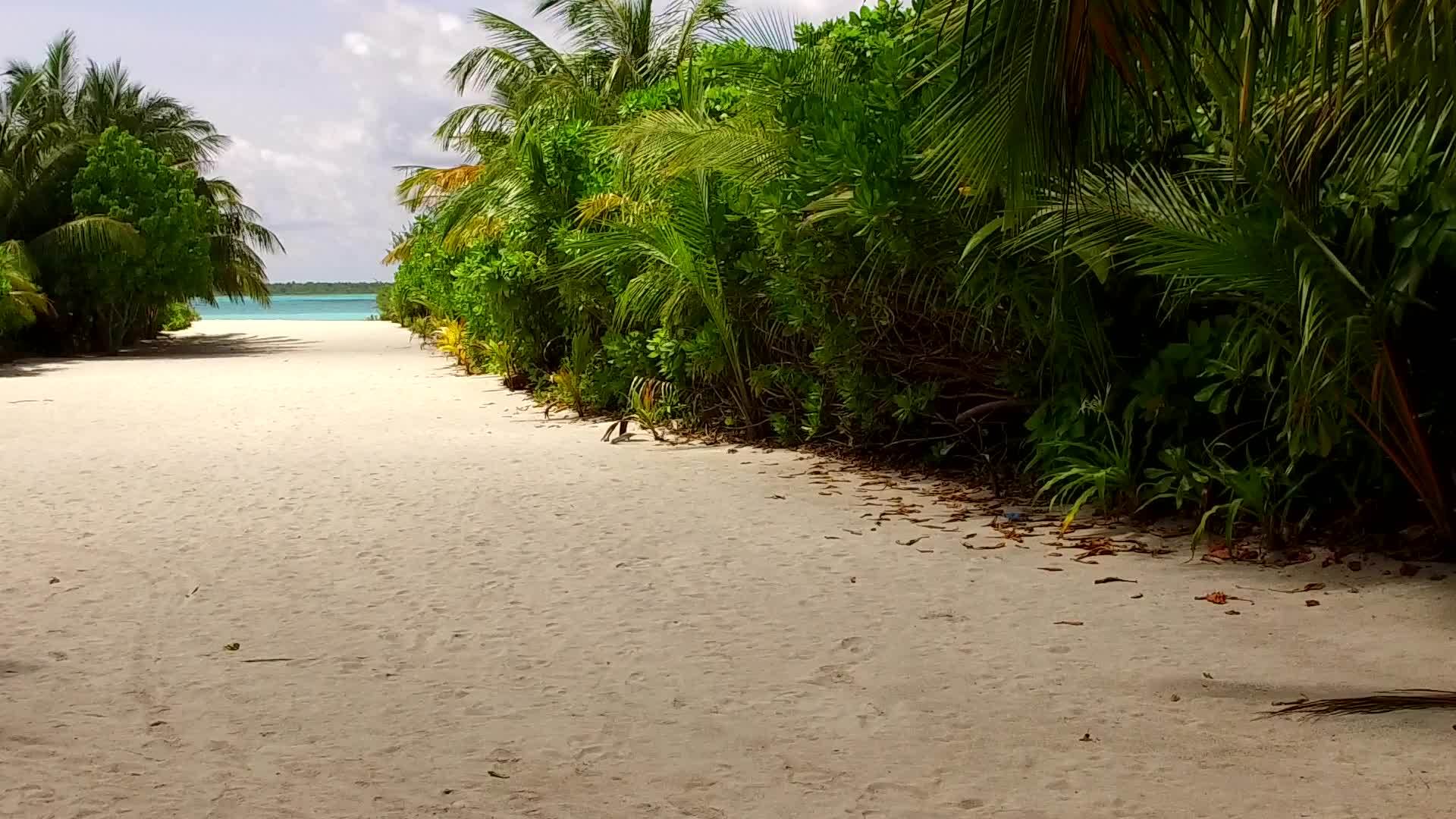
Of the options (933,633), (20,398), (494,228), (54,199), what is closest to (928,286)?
(933,633)

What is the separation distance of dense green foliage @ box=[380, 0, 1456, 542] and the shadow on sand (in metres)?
15.3

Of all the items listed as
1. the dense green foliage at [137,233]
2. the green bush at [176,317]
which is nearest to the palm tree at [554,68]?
the dense green foliage at [137,233]

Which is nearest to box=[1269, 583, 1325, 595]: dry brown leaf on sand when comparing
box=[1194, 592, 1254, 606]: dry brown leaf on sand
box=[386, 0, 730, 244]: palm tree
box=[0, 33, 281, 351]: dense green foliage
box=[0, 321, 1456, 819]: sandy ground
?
box=[0, 321, 1456, 819]: sandy ground

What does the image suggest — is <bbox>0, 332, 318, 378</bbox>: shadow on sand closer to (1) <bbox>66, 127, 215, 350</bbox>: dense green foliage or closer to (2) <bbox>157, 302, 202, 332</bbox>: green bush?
(2) <bbox>157, 302, 202, 332</bbox>: green bush

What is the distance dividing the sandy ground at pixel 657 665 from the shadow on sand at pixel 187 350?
53.7ft

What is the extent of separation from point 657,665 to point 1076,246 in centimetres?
260

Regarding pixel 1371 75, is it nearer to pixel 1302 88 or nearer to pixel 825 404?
pixel 1302 88

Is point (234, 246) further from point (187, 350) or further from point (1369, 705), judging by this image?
point (1369, 705)

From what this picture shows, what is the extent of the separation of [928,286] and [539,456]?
3.64 metres

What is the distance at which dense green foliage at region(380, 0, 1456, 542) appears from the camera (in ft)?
10.8

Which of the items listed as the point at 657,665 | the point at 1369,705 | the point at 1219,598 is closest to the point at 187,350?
the point at 657,665

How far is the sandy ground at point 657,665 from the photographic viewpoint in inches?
119

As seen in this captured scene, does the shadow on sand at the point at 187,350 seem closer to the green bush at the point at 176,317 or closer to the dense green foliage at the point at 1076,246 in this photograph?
the green bush at the point at 176,317

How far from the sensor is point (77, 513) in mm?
7207
